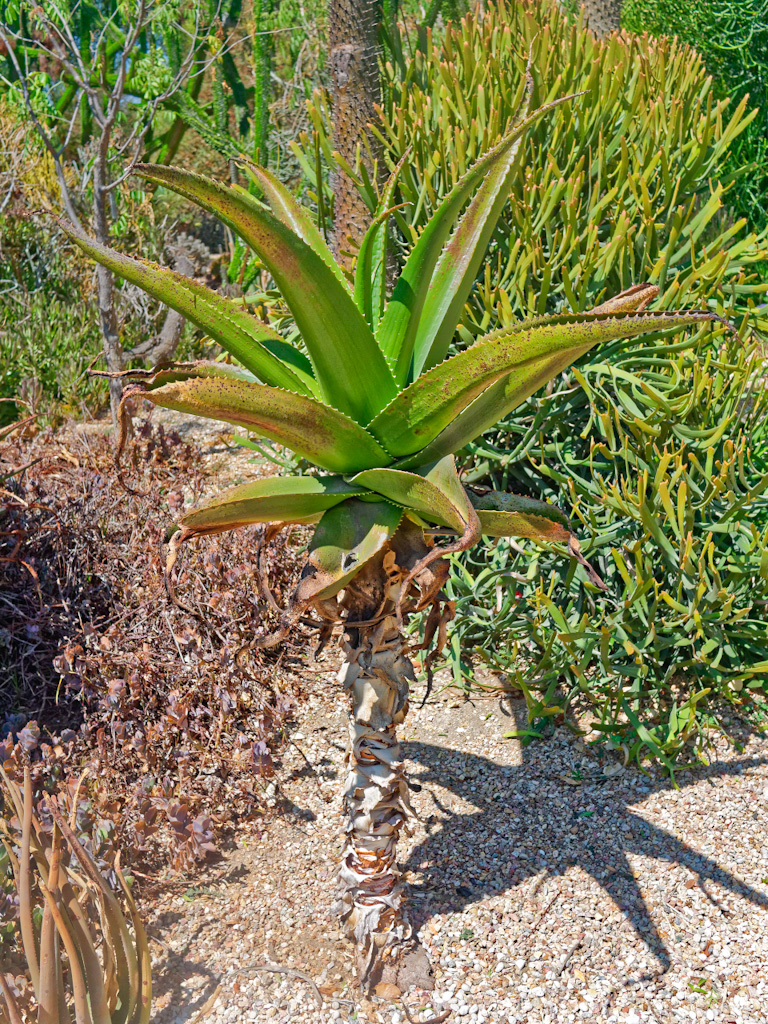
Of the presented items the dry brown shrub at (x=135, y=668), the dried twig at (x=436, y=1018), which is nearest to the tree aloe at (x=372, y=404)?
the dried twig at (x=436, y=1018)

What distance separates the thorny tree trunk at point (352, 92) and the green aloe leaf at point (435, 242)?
210 centimetres

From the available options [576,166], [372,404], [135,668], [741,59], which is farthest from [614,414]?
[741,59]

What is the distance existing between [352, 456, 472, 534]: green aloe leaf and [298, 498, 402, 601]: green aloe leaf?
1.8 inches

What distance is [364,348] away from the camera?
1.60m

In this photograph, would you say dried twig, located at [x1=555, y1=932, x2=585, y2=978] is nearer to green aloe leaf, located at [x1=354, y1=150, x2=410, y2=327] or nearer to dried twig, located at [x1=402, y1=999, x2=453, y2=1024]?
dried twig, located at [x1=402, y1=999, x2=453, y2=1024]

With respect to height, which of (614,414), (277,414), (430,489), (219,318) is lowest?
(614,414)

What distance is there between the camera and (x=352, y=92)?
3.76m

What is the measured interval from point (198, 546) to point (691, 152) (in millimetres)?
2584

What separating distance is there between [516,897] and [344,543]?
1.28m

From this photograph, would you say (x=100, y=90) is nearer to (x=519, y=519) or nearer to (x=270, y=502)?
(x=270, y=502)

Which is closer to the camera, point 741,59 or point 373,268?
point 373,268

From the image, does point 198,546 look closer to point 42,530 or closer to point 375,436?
point 42,530

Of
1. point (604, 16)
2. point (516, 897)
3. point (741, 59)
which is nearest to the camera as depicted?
point (516, 897)

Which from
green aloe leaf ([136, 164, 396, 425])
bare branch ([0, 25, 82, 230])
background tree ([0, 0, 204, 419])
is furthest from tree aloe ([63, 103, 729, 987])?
bare branch ([0, 25, 82, 230])
